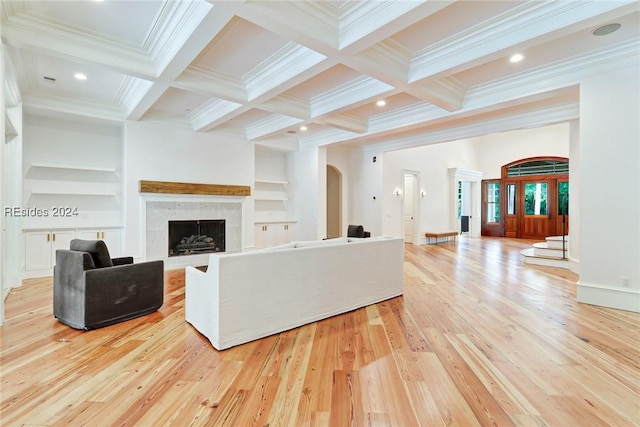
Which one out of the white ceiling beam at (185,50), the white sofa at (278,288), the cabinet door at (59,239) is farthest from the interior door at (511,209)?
the cabinet door at (59,239)

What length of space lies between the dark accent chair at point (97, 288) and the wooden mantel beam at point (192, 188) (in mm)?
2564

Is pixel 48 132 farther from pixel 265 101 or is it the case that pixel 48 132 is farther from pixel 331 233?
pixel 331 233

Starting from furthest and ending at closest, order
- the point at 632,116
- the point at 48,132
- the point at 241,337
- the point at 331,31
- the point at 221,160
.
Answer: the point at 221,160
the point at 48,132
the point at 632,116
the point at 331,31
the point at 241,337

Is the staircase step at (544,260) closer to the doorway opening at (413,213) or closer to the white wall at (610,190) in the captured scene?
the white wall at (610,190)

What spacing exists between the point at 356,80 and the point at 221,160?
3.64 metres

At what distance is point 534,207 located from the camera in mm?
11320

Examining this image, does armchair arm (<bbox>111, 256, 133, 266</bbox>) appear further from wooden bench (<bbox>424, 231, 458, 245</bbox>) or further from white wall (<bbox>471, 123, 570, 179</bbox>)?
white wall (<bbox>471, 123, 570, 179</bbox>)


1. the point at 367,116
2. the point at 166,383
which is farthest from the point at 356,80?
the point at 166,383

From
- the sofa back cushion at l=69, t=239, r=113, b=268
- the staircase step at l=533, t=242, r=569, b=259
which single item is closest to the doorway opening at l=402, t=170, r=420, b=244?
the staircase step at l=533, t=242, r=569, b=259

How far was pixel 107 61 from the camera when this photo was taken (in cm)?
353

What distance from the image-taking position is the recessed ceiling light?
10.4 feet

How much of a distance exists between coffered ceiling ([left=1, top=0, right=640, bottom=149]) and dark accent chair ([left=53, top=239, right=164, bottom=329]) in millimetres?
2203

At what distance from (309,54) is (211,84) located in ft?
5.14

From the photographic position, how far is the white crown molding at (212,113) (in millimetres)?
5250
